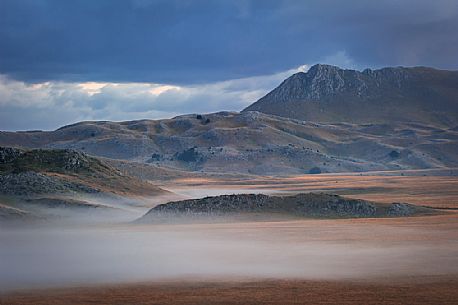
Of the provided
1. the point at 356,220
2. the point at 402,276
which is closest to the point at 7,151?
the point at 356,220

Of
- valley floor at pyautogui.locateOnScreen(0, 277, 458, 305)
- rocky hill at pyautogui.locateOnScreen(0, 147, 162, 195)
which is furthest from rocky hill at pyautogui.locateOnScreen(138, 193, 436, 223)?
valley floor at pyautogui.locateOnScreen(0, 277, 458, 305)

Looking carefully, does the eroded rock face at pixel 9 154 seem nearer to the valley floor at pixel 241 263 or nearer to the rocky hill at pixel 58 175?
the rocky hill at pixel 58 175

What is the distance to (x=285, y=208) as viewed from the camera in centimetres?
9488

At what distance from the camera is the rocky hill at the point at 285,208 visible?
9288 centimetres

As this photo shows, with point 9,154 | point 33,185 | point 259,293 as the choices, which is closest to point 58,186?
point 33,185

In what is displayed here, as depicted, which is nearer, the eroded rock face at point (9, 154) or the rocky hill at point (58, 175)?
the rocky hill at point (58, 175)

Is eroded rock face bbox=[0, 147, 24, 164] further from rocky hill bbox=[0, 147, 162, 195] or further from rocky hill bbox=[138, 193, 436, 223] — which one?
rocky hill bbox=[138, 193, 436, 223]

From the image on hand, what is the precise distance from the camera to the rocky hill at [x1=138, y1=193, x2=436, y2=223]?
92.9 metres

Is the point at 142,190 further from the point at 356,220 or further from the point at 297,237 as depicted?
the point at 297,237

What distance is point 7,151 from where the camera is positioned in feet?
415

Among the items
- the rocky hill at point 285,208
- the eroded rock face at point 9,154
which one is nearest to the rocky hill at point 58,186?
the eroded rock face at point 9,154

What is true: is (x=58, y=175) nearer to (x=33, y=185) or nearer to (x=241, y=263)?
(x=33, y=185)

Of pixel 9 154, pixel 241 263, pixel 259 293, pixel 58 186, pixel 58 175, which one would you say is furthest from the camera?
pixel 9 154

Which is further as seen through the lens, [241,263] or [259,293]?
[241,263]
